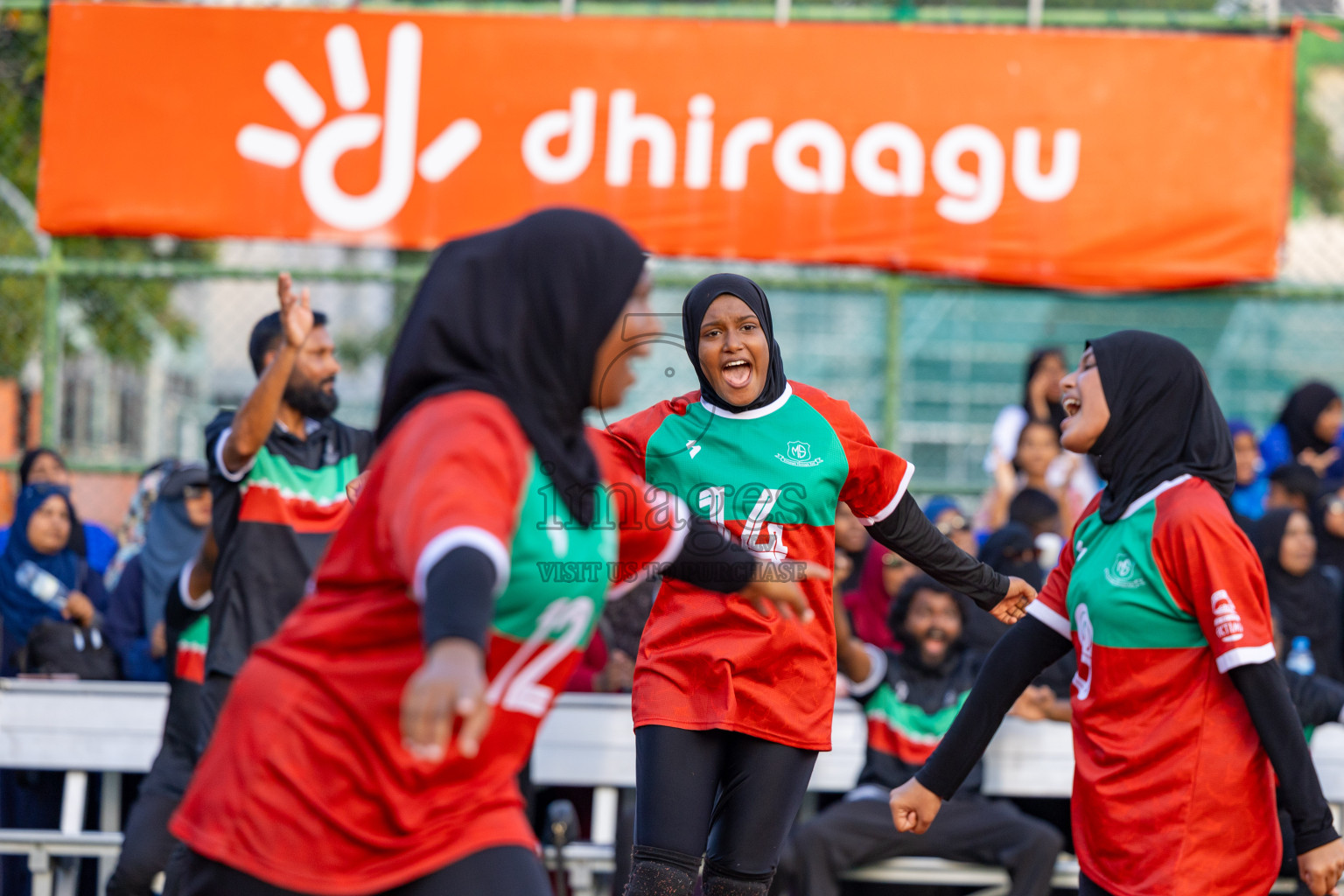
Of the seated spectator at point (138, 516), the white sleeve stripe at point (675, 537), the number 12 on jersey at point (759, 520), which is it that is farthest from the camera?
the seated spectator at point (138, 516)

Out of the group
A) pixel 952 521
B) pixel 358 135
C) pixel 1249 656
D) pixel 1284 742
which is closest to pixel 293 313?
pixel 1249 656

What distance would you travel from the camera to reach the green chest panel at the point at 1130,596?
11.5 feet

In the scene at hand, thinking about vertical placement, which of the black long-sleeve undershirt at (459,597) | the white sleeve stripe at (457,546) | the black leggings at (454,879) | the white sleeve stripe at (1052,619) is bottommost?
the black leggings at (454,879)

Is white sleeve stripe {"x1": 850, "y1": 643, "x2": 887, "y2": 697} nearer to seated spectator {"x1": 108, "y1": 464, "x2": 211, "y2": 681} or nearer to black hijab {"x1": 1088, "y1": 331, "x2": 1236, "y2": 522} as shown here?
black hijab {"x1": 1088, "y1": 331, "x2": 1236, "y2": 522}

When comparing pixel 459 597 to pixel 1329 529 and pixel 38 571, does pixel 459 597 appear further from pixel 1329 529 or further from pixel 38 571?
pixel 1329 529

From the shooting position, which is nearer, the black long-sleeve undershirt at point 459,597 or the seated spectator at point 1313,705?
the black long-sleeve undershirt at point 459,597

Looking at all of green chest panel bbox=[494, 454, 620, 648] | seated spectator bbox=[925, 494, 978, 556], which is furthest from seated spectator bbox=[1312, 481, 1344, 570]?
green chest panel bbox=[494, 454, 620, 648]

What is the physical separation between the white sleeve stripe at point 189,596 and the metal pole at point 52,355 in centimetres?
345

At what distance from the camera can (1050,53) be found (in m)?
8.30

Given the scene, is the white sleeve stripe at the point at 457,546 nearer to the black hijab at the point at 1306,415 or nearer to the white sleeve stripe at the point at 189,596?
the white sleeve stripe at the point at 189,596

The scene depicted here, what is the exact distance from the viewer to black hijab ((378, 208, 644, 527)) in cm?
229

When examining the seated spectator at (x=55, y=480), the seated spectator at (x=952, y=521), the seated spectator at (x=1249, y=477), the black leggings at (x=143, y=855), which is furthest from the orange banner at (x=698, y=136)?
the black leggings at (x=143, y=855)

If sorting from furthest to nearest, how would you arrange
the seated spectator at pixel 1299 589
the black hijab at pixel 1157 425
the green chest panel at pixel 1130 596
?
the seated spectator at pixel 1299 589 → the black hijab at pixel 1157 425 → the green chest panel at pixel 1130 596

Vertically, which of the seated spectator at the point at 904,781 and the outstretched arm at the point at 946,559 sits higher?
the outstretched arm at the point at 946,559
